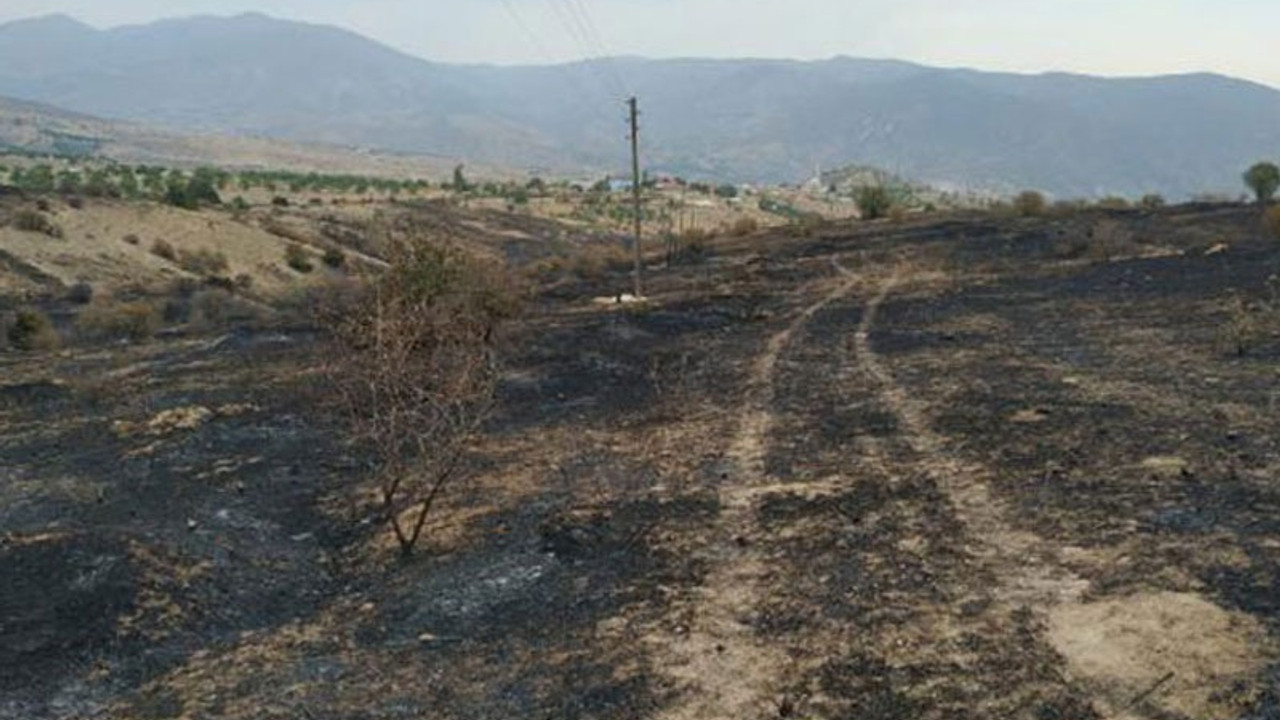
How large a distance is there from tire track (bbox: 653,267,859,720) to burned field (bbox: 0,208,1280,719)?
1.7 inches

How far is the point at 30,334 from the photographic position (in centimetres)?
3844

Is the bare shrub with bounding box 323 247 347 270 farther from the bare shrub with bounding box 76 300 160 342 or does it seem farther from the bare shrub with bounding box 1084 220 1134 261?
the bare shrub with bounding box 1084 220 1134 261

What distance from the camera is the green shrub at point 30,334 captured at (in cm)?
3819

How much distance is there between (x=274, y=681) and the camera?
38.3 feet

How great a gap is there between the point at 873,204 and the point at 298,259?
43302mm

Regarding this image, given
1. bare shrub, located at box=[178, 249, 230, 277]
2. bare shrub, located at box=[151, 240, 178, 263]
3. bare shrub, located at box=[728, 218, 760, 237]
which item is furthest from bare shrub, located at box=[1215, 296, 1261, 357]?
bare shrub, located at box=[728, 218, 760, 237]

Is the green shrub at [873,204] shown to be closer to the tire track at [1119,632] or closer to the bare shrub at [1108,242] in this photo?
the bare shrub at [1108,242]

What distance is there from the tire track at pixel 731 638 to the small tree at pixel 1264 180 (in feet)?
227

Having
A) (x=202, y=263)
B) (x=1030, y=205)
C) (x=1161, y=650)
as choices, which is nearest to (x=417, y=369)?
(x=1161, y=650)

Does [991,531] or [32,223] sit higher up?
[991,531]

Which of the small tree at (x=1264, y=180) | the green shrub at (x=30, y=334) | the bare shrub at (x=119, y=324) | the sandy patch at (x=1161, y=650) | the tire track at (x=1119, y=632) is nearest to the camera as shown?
the sandy patch at (x=1161, y=650)

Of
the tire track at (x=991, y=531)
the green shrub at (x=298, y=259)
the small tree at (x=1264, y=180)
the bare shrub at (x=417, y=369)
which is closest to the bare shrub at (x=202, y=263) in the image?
the green shrub at (x=298, y=259)

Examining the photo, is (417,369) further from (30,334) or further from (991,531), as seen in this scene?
(30,334)

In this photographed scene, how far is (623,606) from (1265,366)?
15.7m
